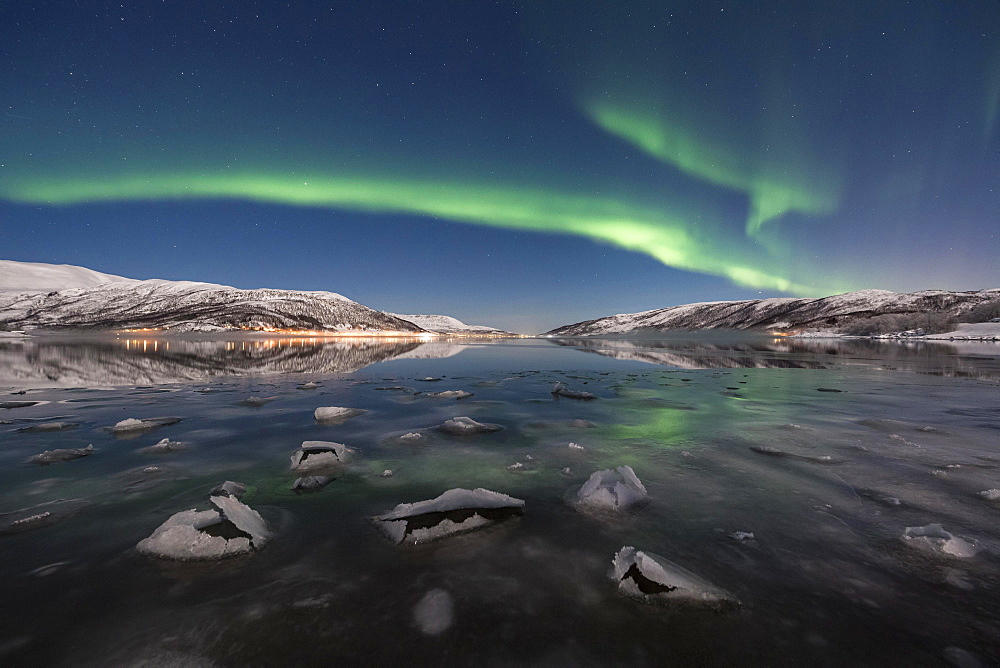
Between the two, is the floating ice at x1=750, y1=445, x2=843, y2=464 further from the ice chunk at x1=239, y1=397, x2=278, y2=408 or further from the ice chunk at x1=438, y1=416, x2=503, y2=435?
the ice chunk at x1=239, y1=397, x2=278, y2=408

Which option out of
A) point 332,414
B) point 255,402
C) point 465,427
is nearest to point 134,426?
point 255,402

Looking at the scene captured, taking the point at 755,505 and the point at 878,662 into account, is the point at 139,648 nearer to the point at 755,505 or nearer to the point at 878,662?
the point at 878,662

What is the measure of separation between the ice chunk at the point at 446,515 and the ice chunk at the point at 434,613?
78 centimetres

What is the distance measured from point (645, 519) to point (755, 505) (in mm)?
1210

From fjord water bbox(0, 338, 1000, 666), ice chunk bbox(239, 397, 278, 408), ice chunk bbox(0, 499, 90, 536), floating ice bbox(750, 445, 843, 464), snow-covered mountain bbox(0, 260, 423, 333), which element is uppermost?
snow-covered mountain bbox(0, 260, 423, 333)

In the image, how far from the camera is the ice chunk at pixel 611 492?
384cm

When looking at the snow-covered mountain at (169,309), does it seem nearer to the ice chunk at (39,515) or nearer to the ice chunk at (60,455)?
the ice chunk at (60,455)

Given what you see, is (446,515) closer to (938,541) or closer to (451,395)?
(938,541)

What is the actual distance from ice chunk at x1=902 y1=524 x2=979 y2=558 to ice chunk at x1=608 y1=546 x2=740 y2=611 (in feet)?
6.22

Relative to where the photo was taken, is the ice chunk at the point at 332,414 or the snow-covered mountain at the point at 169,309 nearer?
the ice chunk at the point at 332,414

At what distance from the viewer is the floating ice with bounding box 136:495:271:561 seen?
3012 mm

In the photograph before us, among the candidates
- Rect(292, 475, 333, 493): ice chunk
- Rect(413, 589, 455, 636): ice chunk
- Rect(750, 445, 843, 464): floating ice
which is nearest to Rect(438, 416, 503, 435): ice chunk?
Rect(292, 475, 333, 493): ice chunk

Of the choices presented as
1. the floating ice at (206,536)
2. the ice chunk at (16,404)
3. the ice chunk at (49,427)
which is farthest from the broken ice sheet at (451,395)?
the ice chunk at (16,404)

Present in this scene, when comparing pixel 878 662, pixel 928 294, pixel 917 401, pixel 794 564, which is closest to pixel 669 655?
pixel 878 662
